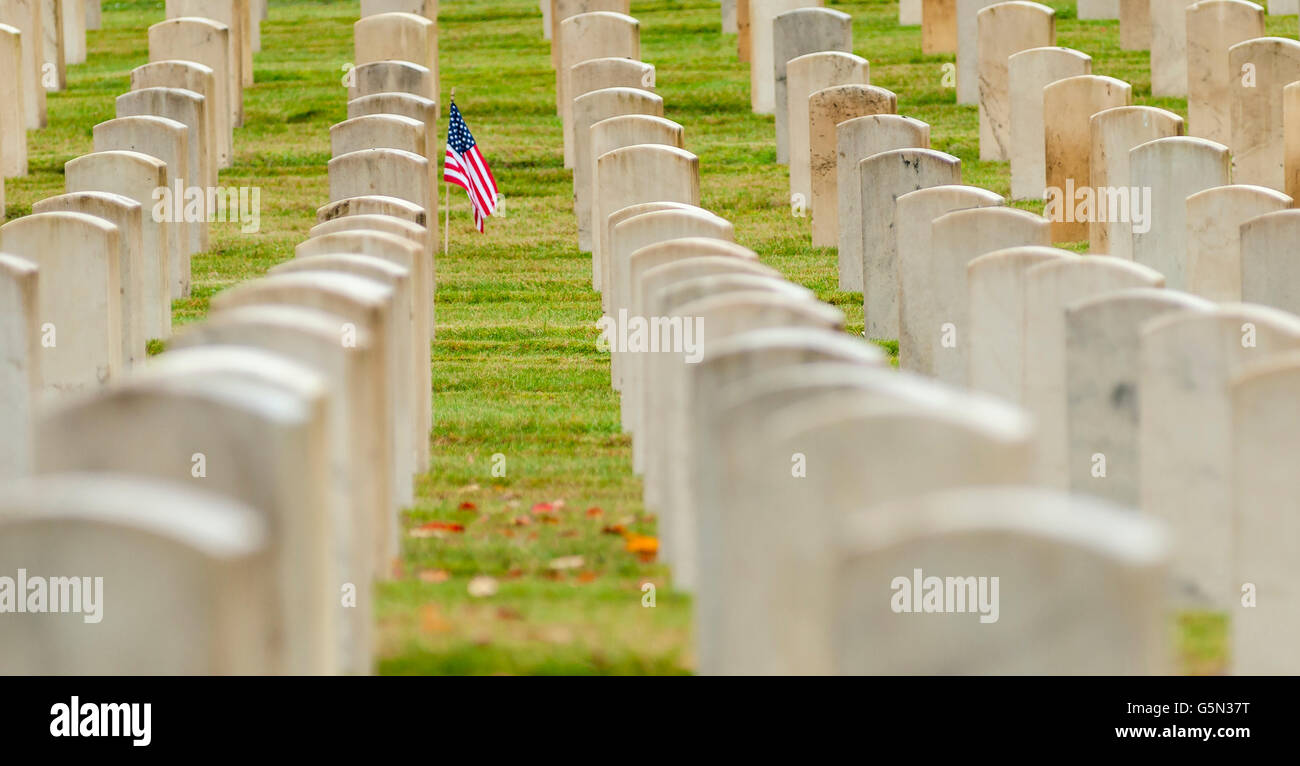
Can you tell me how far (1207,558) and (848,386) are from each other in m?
2.32

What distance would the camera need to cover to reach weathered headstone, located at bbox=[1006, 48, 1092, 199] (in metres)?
14.5

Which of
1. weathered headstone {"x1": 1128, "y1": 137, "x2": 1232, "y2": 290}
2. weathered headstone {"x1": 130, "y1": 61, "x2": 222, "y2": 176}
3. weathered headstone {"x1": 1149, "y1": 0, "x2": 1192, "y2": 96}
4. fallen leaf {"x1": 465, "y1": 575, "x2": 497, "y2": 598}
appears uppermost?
weathered headstone {"x1": 1149, "y1": 0, "x2": 1192, "y2": 96}

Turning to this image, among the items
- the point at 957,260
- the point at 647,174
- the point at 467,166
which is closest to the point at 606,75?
the point at 467,166

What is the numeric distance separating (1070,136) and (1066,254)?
6.73 meters

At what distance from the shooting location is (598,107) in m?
14.3

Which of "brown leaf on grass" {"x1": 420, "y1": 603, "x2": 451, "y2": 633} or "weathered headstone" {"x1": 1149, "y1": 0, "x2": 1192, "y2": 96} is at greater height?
"weathered headstone" {"x1": 1149, "y1": 0, "x2": 1192, "y2": 96}

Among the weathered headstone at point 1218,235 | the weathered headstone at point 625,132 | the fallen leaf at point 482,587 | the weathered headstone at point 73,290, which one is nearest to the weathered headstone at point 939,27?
the weathered headstone at point 625,132

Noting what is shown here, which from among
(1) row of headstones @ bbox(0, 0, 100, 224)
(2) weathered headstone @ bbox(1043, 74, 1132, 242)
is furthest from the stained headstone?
(1) row of headstones @ bbox(0, 0, 100, 224)

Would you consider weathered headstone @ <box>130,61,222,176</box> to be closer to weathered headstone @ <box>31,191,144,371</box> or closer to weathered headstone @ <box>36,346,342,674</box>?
weathered headstone @ <box>31,191,144,371</box>

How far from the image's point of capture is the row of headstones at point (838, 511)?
3355 mm

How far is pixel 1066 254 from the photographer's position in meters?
7.44

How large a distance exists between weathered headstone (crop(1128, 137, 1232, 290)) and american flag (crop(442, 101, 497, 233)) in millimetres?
4442
